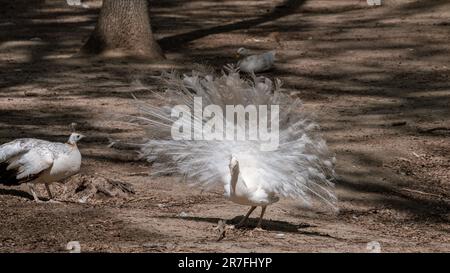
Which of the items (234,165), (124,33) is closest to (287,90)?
(124,33)

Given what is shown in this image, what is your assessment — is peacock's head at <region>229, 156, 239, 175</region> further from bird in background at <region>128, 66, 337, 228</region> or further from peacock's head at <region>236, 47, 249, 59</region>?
peacock's head at <region>236, 47, 249, 59</region>

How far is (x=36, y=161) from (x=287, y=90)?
647cm

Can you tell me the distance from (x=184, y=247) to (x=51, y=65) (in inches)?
380

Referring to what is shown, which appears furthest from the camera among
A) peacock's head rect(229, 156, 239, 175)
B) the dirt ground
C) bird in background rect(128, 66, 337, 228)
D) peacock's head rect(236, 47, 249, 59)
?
peacock's head rect(236, 47, 249, 59)

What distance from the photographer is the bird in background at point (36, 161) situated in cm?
776

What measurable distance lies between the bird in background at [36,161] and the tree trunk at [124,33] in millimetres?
7558

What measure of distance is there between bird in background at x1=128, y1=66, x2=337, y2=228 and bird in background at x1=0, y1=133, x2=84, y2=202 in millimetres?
692

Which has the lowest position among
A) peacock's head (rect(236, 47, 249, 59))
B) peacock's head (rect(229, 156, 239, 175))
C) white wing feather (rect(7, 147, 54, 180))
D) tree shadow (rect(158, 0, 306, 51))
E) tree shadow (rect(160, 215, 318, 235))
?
tree shadow (rect(160, 215, 318, 235))

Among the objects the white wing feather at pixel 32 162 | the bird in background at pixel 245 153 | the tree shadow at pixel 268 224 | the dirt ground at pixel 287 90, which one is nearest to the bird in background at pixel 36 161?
the white wing feather at pixel 32 162

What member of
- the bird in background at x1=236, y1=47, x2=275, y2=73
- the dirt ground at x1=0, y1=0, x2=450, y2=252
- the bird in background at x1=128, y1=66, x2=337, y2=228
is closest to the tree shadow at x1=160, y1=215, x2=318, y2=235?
the dirt ground at x1=0, y1=0, x2=450, y2=252

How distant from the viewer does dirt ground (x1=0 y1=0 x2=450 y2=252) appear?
730 cm

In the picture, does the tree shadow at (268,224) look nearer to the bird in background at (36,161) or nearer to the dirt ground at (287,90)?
the dirt ground at (287,90)

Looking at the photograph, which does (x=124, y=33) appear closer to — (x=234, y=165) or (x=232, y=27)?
(x=232, y=27)

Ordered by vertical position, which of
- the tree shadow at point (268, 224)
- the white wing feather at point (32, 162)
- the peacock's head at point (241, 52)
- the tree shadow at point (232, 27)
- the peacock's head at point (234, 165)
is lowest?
the tree shadow at point (268, 224)
